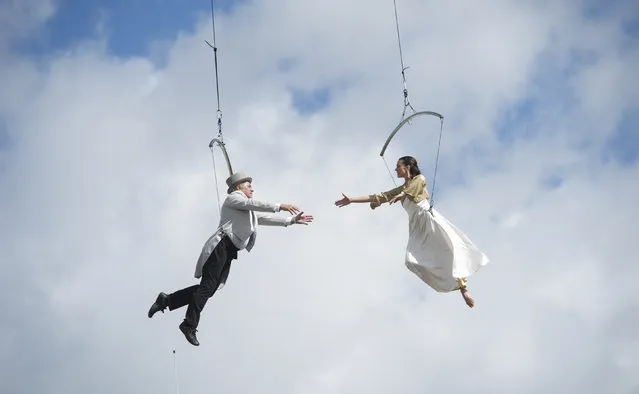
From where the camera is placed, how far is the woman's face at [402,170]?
10359 millimetres

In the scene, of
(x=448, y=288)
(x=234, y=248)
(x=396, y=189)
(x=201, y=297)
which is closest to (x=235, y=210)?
(x=234, y=248)

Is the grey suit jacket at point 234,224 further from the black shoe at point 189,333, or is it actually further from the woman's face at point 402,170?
the woman's face at point 402,170

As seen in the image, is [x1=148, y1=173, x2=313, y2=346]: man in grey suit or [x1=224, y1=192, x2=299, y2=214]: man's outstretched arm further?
[x1=148, y1=173, x2=313, y2=346]: man in grey suit

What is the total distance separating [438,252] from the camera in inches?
417

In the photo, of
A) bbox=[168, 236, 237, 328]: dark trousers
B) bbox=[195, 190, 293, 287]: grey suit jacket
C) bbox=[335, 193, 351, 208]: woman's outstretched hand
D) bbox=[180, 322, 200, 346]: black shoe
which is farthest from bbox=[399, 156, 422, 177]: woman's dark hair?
bbox=[180, 322, 200, 346]: black shoe

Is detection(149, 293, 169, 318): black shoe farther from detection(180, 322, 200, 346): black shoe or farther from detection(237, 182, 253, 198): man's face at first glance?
detection(237, 182, 253, 198): man's face

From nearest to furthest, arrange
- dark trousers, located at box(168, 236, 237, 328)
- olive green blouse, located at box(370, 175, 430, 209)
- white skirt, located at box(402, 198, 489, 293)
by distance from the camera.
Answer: dark trousers, located at box(168, 236, 237, 328) → olive green blouse, located at box(370, 175, 430, 209) → white skirt, located at box(402, 198, 489, 293)

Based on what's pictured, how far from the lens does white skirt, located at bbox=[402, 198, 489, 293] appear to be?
34.1 ft

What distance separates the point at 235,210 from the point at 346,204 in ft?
4.63

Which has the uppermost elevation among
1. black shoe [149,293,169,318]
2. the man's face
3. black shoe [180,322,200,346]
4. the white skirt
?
the man's face

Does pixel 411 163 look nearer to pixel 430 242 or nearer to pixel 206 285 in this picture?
pixel 430 242

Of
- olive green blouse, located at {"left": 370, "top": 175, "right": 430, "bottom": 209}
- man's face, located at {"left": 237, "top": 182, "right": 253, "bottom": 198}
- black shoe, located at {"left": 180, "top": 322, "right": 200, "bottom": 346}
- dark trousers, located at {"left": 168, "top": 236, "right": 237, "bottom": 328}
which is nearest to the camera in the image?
black shoe, located at {"left": 180, "top": 322, "right": 200, "bottom": 346}

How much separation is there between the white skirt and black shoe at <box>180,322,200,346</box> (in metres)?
3.17

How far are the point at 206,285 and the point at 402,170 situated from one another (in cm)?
298
